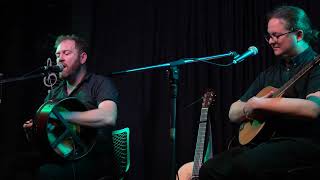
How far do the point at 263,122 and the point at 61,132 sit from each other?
4.91 feet

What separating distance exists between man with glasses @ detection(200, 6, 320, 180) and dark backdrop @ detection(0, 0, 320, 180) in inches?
30.8

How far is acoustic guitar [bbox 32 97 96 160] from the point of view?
121 inches

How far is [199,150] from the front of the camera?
354cm

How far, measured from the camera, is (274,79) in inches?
124

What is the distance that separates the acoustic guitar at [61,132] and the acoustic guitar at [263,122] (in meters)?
1.17

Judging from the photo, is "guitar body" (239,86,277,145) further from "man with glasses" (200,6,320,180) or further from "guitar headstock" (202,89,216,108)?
"guitar headstock" (202,89,216,108)

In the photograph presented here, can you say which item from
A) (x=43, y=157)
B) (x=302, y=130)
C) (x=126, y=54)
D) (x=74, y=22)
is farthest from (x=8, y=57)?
(x=302, y=130)

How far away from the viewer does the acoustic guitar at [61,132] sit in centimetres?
306

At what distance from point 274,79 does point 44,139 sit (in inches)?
68.9

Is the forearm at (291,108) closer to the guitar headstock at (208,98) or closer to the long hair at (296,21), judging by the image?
the long hair at (296,21)

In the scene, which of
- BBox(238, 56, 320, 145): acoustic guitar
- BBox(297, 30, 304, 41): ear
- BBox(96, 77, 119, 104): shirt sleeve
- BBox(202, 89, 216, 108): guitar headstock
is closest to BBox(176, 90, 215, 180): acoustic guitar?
BBox(202, 89, 216, 108): guitar headstock

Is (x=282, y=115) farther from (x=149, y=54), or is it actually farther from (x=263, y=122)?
(x=149, y=54)

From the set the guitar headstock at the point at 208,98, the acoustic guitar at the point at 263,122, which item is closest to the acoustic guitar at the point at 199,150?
the guitar headstock at the point at 208,98

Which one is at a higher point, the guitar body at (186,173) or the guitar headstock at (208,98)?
the guitar headstock at (208,98)
